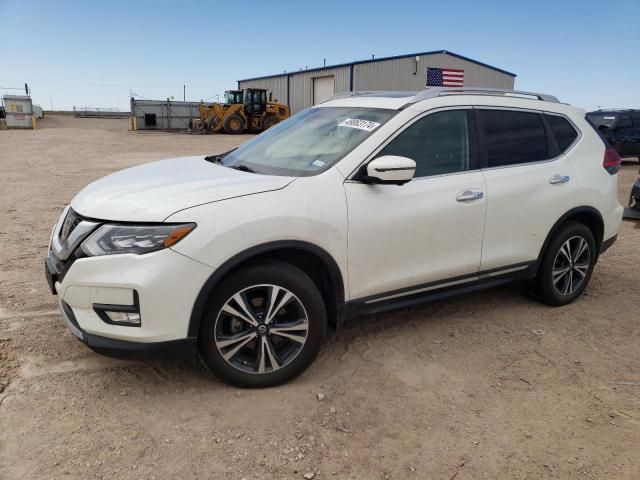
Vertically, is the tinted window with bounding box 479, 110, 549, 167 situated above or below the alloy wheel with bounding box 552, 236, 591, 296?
above

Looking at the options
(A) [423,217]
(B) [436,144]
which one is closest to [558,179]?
(B) [436,144]

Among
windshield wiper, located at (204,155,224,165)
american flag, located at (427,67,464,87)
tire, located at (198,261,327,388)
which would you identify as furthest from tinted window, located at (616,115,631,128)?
american flag, located at (427,67,464,87)

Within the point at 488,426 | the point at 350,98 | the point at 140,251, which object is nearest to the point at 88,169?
the point at 350,98

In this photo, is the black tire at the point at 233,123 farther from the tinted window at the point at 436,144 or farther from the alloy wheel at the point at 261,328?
the alloy wheel at the point at 261,328

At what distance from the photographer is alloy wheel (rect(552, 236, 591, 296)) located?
14.5 feet

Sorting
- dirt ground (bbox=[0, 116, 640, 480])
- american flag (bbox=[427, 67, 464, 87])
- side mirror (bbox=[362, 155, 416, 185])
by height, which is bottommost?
dirt ground (bbox=[0, 116, 640, 480])

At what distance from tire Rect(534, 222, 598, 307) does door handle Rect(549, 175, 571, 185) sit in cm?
39

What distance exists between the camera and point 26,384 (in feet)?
10.2

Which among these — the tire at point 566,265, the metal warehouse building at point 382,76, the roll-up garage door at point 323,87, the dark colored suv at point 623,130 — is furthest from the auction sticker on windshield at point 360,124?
the roll-up garage door at point 323,87

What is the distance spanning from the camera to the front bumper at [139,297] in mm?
2670

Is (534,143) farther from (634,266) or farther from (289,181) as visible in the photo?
(634,266)

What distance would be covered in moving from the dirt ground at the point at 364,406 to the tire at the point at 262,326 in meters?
0.15

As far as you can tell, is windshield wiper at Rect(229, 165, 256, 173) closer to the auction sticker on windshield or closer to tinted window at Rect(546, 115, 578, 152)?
the auction sticker on windshield

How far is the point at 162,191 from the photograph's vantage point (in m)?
2.97
